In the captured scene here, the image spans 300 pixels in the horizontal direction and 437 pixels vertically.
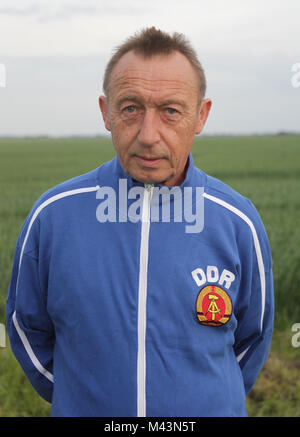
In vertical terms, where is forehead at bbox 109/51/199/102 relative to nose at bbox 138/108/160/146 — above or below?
above

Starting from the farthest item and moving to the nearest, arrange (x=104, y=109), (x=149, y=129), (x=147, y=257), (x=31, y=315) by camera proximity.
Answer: (x=31, y=315)
(x=104, y=109)
(x=147, y=257)
(x=149, y=129)

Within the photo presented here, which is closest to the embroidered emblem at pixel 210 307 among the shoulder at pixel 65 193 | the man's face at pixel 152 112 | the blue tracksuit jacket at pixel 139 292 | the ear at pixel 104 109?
the blue tracksuit jacket at pixel 139 292

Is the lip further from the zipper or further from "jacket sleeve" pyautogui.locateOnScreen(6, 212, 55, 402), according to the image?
"jacket sleeve" pyautogui.locateOnScreen(6, 212, 55, 402)

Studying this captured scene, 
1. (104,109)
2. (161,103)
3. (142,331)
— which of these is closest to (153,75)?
(161,103)

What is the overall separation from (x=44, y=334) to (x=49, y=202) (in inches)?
24.0

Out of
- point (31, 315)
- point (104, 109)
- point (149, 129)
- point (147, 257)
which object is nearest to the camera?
point (149, 129)

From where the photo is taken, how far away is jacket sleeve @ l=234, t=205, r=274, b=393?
6.57 ft

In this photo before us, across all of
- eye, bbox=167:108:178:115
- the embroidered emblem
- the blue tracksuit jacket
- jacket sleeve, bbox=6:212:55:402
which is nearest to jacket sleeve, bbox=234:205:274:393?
the blue tracksuit jacket

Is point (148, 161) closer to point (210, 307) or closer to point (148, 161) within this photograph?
point (148, 161)

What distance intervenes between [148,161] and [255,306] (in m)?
0.81

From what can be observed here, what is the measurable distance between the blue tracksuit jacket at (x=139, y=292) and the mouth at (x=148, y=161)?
0.12m

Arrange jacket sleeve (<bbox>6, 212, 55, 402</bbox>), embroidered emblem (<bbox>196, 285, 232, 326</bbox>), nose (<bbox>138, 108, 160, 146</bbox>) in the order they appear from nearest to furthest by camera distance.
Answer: nose (<bbox>138, 108, 160, 146</bbox>)
embroidered emblem (<bbox>196, 285, 232, 326</bbox>)
jacket sleeve (<bbox>6, 212, 55, 402</bbox>)

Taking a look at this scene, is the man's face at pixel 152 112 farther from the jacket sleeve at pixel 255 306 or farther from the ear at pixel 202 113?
the jacket sleeve at pixel 255 306

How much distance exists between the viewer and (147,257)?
6.00 feet
